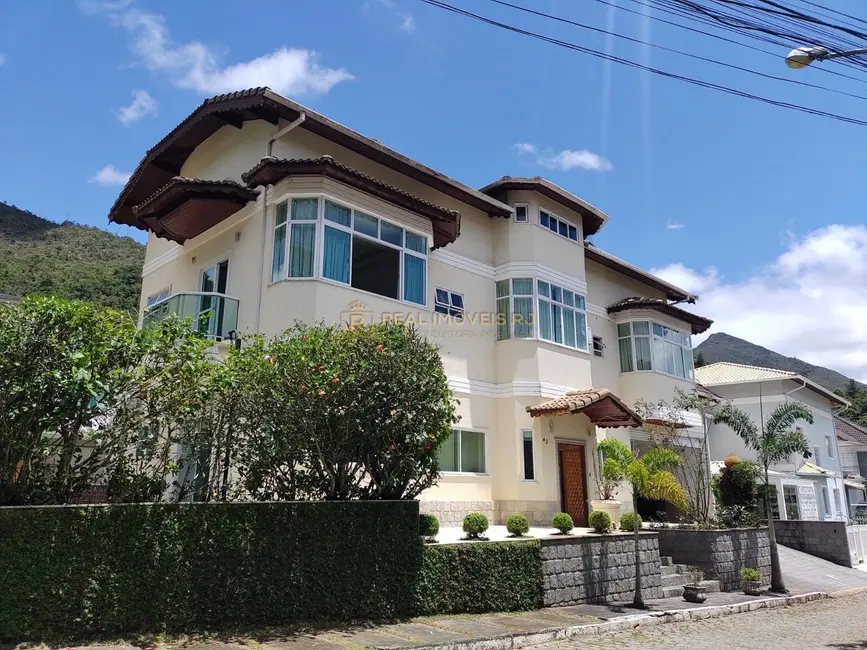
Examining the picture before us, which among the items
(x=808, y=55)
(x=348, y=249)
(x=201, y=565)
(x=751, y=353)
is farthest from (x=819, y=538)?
(x=751, y=353)

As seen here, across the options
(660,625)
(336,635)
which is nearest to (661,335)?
(660,625)

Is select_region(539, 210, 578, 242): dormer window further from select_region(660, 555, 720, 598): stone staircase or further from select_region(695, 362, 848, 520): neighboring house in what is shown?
select_region(695, 362, 848, 520): neighboring house

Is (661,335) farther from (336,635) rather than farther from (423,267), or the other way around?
(336,635)

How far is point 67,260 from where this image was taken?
50.8 metres

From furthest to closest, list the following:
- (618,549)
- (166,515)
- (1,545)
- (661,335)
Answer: (661,335)
(618,549)
(166,515)
(1,545)

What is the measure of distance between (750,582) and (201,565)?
522 inches

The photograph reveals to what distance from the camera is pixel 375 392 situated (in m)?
9.87

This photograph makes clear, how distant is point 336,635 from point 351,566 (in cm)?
107

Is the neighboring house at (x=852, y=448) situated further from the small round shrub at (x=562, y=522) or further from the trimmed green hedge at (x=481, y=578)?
the trimmed green hedge at (x=481, y=578)

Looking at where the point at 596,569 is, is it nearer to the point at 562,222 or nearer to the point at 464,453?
the point at 464,453

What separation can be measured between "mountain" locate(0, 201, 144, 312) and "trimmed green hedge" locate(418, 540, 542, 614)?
32031 millimetres

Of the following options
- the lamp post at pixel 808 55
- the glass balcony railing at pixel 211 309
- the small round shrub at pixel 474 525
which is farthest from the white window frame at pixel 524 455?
the lamp post at pixel 808 55

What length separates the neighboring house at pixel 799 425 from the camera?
30389 mm

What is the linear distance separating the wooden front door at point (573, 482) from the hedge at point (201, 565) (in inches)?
340
